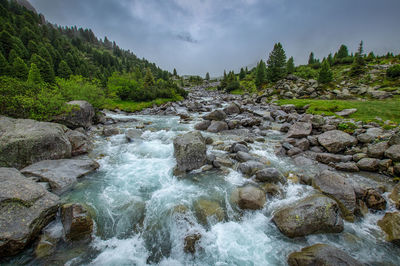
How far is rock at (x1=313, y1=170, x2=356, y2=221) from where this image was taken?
6.27m

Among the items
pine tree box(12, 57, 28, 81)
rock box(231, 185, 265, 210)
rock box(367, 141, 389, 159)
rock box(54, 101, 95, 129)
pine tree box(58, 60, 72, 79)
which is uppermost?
pine tree box(58, 60, 72, 79)

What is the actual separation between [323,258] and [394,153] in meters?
9.24

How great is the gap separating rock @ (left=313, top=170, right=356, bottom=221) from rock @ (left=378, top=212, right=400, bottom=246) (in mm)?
860

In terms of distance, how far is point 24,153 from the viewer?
8.68 m

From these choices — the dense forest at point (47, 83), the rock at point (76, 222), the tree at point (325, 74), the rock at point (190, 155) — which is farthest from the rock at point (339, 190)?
the tree at point (325, 74)

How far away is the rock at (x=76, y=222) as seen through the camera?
17.4 feet

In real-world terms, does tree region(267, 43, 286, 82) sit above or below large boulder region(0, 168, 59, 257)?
above

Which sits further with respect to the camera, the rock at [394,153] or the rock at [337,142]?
the rock at [337,142]

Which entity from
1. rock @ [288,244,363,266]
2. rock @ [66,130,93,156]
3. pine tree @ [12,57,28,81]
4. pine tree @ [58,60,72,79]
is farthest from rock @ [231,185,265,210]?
pine tree @ [58,60,72,79]

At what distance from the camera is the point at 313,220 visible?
5508 millimetres

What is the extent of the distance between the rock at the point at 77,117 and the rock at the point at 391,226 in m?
24.0

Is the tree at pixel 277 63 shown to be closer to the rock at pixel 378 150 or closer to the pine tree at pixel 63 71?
the rock at pixel 378 150

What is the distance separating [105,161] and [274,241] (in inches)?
447

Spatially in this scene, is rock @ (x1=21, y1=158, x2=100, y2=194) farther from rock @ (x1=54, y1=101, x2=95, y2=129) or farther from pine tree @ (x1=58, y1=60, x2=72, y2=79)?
pine tree @ (x1=58, y1=60, x2=72, y2=79)
